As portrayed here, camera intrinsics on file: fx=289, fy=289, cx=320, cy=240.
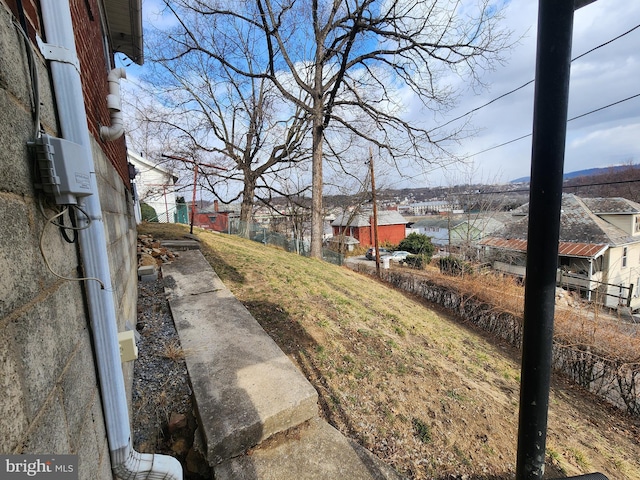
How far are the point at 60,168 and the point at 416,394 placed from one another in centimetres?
356

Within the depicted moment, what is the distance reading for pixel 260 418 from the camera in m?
1.96

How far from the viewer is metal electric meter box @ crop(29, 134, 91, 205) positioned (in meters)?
0.82

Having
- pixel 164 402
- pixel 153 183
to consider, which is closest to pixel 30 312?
pixel 164 402

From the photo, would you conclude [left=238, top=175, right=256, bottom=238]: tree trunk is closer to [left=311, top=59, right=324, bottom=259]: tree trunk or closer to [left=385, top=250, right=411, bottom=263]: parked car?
[left=311, top=59, right=324, bottom=259]: tree trunk

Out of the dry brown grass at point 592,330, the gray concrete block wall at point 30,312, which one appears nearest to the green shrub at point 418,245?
the dry brown grass at point 592,330

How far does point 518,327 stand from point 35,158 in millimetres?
9244

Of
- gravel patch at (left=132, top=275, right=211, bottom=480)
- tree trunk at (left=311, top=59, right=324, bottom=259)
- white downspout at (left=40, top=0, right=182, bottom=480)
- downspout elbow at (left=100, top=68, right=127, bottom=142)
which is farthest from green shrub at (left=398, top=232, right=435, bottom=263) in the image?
white downspout at (left=40, top=0, right=182, bottom=480)

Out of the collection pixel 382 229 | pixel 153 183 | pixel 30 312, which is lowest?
pixel 382 229

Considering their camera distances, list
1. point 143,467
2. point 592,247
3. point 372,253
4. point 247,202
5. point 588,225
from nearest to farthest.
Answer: point 143,467 → point 592,247 → point 247,202 → point 588,225 → point 372,253

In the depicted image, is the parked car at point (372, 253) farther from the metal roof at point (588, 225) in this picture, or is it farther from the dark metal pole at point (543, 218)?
the dark metal pole at point (543, 218)

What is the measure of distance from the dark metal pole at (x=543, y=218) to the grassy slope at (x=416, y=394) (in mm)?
1574

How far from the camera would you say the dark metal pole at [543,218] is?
0.98 metres

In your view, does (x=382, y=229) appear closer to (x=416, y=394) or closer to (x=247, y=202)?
(x=247, y=202)

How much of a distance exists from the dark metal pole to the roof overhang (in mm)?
5755
